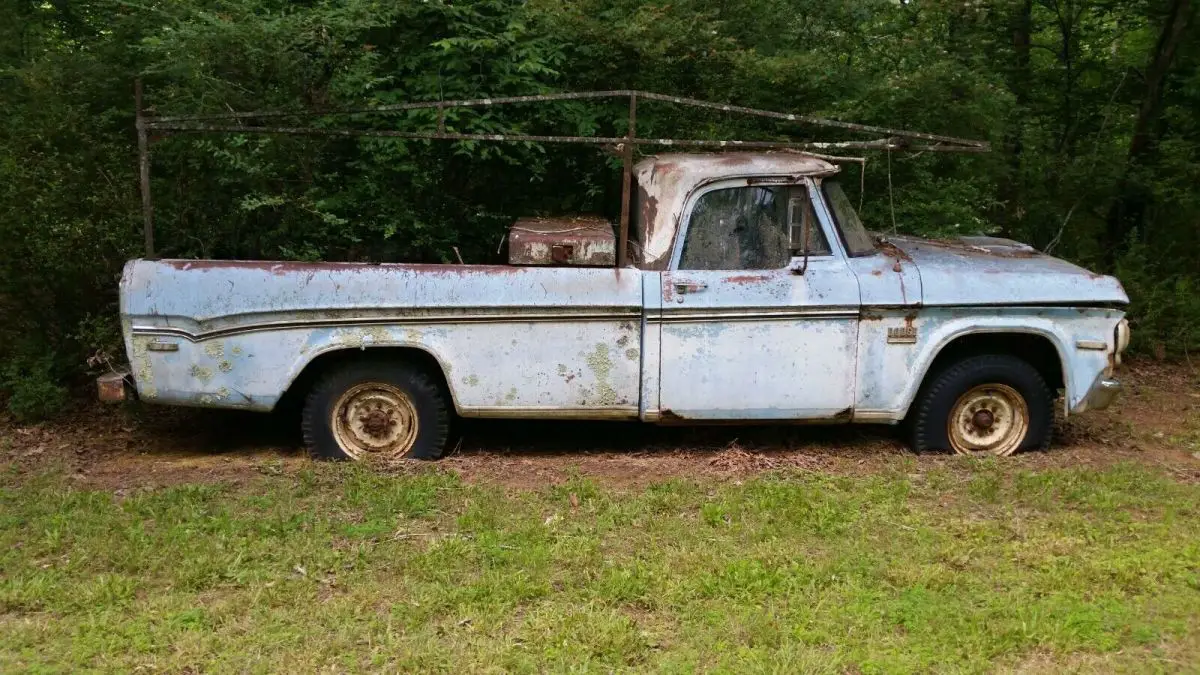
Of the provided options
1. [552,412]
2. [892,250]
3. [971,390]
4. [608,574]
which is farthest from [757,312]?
[608,574]

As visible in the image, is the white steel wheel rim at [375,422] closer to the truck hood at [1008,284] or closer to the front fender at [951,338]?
the front fender at [951,338]

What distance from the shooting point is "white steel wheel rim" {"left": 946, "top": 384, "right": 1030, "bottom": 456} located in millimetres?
5648

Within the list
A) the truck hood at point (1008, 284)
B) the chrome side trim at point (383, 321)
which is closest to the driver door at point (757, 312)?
the chrome side trim at point (383, 321)

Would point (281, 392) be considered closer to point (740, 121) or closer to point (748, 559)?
point (748, 559)

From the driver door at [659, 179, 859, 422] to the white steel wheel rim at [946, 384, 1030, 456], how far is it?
0.76 meters

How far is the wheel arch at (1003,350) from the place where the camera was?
5426 millimetres

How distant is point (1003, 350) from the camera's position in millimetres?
5730

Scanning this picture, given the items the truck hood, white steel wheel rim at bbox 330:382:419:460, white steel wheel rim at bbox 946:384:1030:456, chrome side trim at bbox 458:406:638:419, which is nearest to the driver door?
chrome side trim at bbox 458:406:638:419

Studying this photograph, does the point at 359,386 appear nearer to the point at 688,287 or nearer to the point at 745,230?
the point at 688,287

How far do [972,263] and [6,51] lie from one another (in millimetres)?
7115

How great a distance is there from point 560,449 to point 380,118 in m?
2.80

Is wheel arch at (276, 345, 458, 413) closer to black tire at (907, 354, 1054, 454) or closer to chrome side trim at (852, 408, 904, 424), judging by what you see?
chrome side trim at (852, 408, 904, 424)

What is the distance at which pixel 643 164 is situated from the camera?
5984 mm

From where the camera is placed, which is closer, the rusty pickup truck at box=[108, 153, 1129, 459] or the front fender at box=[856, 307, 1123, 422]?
the rusty pickup truck at box=[108, 153, 1129, 459]
